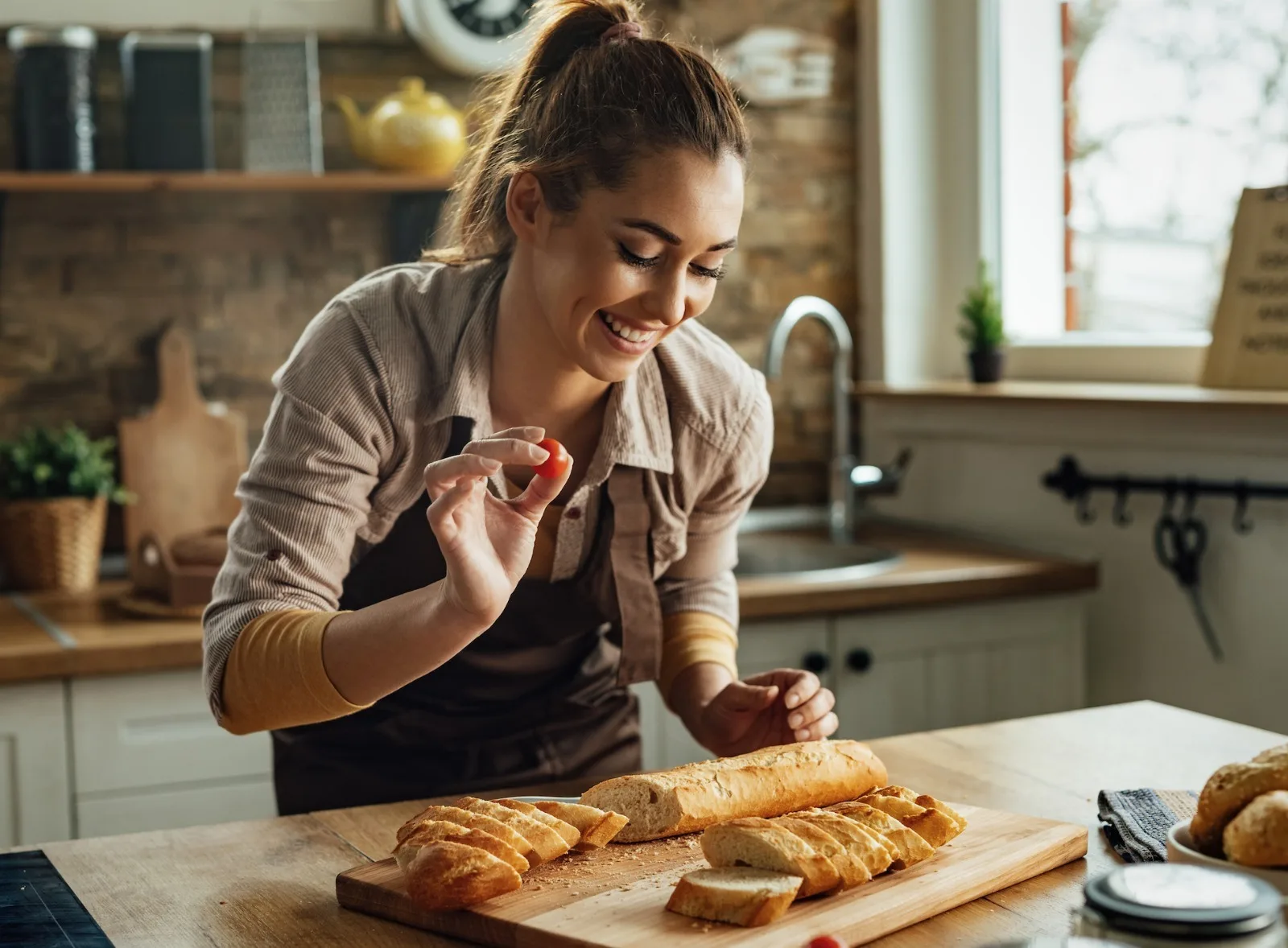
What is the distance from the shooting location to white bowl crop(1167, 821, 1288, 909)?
1026 mm

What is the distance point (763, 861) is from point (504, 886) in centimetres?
19

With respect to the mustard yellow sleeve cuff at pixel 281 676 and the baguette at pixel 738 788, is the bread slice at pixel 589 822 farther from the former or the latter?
the mustard yellow sleeve cuff at pixel 281 676

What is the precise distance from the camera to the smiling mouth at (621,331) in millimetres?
1525

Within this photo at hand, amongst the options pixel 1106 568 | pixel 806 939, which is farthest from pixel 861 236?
pixel 806 939

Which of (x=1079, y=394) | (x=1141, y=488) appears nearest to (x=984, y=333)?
(x=1079, y=394)

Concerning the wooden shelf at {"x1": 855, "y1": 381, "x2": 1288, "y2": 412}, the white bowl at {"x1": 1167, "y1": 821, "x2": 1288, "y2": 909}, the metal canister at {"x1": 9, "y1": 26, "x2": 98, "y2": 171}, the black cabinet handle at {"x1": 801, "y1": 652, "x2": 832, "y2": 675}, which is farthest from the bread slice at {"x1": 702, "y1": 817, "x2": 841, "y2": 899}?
the metal canister at {"x1": 9, "y1": 26, "x2": 98, "y2": 171}

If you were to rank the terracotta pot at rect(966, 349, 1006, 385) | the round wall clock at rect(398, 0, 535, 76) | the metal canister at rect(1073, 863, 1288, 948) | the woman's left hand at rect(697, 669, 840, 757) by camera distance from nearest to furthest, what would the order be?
the metal canister at rect(1073, 863, 1288, 948) → the woman's left hand at rect(697, 669, 840, 757) → the round wall clock at rect(398, 0, 535, 76) → the terracotta pot at rect(966, 349, 1006, 385)

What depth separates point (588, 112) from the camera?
156 cm

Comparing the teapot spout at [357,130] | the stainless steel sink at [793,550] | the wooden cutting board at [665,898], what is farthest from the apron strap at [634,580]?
the teapot spout at [357,130]

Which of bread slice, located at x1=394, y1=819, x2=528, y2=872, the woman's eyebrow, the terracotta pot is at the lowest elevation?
bread slice, located at x1=394, y1=819, x2=528, y2=872

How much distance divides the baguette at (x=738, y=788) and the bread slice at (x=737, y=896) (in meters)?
0.15

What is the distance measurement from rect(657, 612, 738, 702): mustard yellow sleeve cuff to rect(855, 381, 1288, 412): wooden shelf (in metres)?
1.13

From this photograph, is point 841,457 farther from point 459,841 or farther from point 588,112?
point 459,841

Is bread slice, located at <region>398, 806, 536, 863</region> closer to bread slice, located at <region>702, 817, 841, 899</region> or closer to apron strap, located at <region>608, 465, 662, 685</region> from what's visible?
bread slice, located at <region>702, 817, 841, 899</region>
